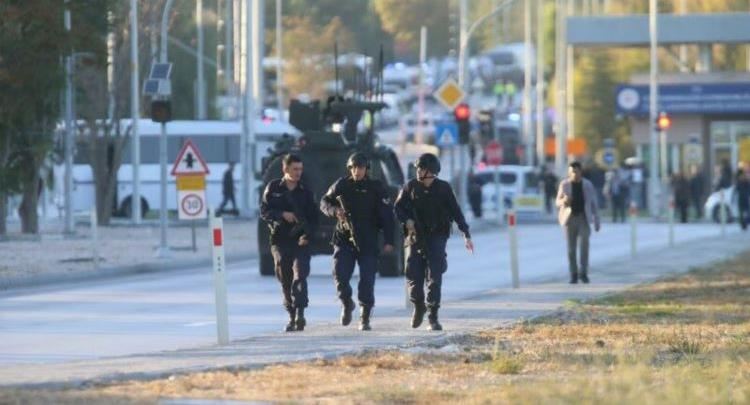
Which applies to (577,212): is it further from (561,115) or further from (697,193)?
(561,115)

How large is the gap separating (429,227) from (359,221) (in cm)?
68

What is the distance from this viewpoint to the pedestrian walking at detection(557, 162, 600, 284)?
29453 mm

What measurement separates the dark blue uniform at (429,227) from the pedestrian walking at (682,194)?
134 ft

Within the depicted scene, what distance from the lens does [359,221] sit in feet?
65.1

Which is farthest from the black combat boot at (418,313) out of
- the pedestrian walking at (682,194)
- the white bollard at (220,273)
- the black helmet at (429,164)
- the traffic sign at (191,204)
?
the pedestrian walking at (682,194)

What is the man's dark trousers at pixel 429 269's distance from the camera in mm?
19859

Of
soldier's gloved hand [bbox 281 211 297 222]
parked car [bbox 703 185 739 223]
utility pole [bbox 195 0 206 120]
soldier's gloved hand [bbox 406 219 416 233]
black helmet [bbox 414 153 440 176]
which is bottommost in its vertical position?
parked car [bbox 703 185 739 223]

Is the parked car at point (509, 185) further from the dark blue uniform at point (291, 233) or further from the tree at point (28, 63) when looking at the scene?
the dark blue uniform at point (291, 233)

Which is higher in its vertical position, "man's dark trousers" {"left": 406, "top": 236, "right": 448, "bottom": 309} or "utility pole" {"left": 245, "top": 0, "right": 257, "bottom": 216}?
"utility pole" {"left": 245, "top": 0, "right": 257, "bottom": 216}

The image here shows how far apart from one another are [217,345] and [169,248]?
21.9 metres

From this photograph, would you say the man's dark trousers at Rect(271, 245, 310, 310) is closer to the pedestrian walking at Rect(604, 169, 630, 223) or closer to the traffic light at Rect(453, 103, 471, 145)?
the traffic light at Rect(453, 103, 471, 145)

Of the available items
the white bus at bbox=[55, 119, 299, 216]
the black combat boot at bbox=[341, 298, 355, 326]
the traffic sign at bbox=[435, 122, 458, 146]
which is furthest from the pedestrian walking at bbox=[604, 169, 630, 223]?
the black combat boot at bbox=[341, 298, 355, 326]

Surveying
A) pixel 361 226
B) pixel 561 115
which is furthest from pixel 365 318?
pixel 561 115

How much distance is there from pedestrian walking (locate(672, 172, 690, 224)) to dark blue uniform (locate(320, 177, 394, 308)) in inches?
1618
